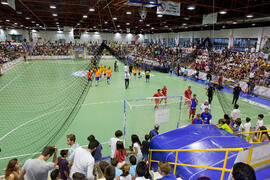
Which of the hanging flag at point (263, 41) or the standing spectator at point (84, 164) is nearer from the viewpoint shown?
the standing spectator at point (84, 164)

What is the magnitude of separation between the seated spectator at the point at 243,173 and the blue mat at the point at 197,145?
2.50 metres

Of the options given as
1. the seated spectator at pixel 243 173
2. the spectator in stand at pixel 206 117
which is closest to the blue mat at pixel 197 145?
the spectator in stand at pixel 206 117

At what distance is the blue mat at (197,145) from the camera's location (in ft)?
15.9

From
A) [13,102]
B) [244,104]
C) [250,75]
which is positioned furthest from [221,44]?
[13,102]

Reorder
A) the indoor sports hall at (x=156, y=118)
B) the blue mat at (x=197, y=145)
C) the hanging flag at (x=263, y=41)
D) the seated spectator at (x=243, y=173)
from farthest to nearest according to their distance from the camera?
the hanging flag at (x=263, y=41) → the blue mat at (x=197, y=145) → the indoor sports hall at (x=156, y=118) → the seated spectator at (x=243, y=173)

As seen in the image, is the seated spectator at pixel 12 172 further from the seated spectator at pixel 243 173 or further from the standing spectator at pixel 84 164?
the seated spectator at pixel 243 173

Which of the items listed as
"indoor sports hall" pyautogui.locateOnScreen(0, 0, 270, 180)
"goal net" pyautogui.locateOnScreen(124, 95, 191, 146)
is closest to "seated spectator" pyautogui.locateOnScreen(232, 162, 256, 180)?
"indoor sports hall" pyautogui.locateOnScreen(0, 0, 270, 180)

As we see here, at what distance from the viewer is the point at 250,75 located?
17094mm

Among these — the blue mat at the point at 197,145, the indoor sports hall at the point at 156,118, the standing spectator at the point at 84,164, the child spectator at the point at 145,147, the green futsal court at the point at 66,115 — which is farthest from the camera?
the green futsal court at the point at 66,115

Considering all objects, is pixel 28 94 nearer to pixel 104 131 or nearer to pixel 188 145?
pixel 104 131

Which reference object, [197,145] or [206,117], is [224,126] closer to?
[206,117]

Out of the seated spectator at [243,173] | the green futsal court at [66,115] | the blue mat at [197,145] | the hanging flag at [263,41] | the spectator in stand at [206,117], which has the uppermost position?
the hanging flag at [263,41]

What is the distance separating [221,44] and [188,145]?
27.8 meters

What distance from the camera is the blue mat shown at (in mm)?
4848
